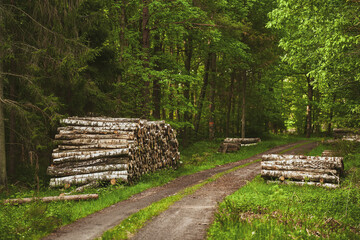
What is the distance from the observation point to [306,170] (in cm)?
1154

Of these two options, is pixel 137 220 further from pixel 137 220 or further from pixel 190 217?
pixel 190 217

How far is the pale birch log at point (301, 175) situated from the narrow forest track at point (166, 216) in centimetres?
119

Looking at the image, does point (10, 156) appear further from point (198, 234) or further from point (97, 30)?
point (198, 234)

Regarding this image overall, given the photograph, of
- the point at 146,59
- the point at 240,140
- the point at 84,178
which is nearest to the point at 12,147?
the point at 84,178

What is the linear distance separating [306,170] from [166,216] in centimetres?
677

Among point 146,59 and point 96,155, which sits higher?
point 146,59

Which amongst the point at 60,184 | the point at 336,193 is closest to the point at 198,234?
the point at 336,193

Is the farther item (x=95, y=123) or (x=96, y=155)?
(x=95, y=123)

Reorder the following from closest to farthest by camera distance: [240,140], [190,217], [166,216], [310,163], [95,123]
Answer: [190,217]
[166,216]
[310,163]
[95,123]
[240,140]

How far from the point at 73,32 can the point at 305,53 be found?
1144 cm

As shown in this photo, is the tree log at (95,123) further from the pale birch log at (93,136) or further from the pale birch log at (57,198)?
the pale birch log at (57,198)

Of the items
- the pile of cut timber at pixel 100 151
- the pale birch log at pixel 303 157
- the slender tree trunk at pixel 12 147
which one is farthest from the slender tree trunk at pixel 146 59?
the pale birch log at pixel 303 157

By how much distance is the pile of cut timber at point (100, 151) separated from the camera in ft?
37.9

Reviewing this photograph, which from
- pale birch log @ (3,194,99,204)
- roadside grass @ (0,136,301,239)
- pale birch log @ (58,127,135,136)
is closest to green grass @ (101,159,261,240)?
roadside grass @ (0,136,301,239)
